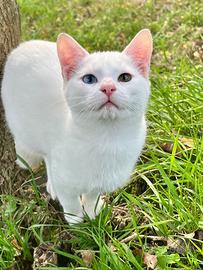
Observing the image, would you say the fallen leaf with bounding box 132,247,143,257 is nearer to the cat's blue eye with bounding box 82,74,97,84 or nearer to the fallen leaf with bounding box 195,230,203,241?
the fallen leaf with bounding box 195,230,203,241

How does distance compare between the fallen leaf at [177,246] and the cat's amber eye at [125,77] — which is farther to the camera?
the fallen leaf at [177,246]

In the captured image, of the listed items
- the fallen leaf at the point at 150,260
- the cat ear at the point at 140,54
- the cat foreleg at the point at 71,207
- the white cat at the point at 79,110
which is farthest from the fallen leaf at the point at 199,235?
the cat ear at the point at 140,54

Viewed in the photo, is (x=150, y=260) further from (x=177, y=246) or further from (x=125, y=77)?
(x=125, y=77)

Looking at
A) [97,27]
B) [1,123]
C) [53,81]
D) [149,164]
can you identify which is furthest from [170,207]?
[97,27]

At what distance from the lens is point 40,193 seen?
288cm

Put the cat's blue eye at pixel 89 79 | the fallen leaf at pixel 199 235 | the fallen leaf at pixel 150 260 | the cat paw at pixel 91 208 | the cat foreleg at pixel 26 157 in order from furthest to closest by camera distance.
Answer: the cat foreleg at pixel 26 157
the cat paw at pixel 91 208
the fallen leaf at pixel 199 235
the fallen leaf at pixel 150 260
the cat's blue eye at pixel 89 79

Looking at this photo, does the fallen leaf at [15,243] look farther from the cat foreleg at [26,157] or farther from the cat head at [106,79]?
the cat head at [106,79]

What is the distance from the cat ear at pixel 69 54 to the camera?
2.17m

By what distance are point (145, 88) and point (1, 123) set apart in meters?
0.96

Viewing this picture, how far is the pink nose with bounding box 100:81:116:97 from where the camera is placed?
2.05m

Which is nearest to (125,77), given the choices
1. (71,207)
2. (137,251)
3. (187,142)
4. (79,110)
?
(79,110)

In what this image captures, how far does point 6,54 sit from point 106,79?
0.86 m

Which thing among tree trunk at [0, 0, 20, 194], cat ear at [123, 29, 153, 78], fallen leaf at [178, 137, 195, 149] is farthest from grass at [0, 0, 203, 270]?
cat ear at [123, 29, 153, 78]

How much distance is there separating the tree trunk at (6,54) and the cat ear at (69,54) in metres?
0.62
